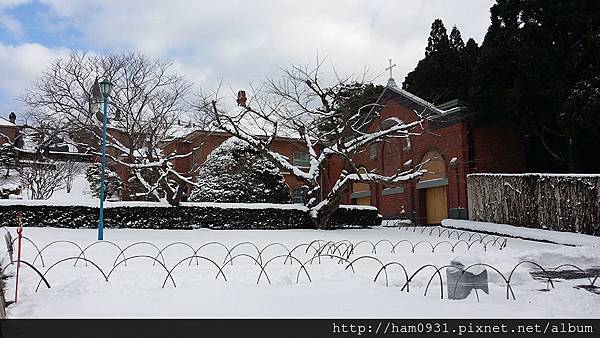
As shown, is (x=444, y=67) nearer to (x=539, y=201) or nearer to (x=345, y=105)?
(x=345, y=105)

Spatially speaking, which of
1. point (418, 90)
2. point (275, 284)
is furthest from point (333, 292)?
point (418, 90)

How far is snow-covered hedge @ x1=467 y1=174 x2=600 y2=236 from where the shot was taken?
14516 millimetres

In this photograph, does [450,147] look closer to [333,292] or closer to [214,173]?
[214,173]

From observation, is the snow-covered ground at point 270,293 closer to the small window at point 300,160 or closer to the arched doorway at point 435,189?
the arched doorway at point 435,189

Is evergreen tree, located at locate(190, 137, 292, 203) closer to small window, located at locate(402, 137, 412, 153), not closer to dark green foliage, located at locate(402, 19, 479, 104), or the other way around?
small window, located at locate(402, 137, 412, 153)

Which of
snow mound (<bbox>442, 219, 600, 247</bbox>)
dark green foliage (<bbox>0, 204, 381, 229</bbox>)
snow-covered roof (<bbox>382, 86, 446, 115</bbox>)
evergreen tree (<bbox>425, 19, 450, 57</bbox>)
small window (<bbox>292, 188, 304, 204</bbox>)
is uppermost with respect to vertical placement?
evergreen tree (<bbox>425, 19, 450, 57</bbox>)

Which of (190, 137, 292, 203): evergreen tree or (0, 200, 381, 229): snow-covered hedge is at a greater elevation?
(190, 137, 292, 203): evergreen tree

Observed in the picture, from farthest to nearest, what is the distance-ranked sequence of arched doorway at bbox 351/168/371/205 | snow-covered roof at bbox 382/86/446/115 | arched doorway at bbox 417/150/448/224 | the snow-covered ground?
arched doorway at bbox 351/168/371/205 < arched doorway at bbox 417/150/448/224 < snow-covered roof at bbox 382/86/446/115 < the snow-covered ground

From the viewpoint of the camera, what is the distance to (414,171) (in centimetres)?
1784

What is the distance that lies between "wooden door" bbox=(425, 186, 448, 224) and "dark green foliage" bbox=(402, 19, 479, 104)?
4767 mm

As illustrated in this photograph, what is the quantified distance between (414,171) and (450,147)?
5.76 metres

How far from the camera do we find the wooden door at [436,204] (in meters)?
23.6

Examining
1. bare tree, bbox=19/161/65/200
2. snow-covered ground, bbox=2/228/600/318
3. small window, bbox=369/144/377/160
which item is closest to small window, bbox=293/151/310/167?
small window, bbox=369/144/377/160

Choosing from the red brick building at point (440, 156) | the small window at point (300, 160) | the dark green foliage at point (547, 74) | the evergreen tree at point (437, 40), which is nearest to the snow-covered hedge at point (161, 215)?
the red brick building at point (440, 156)
